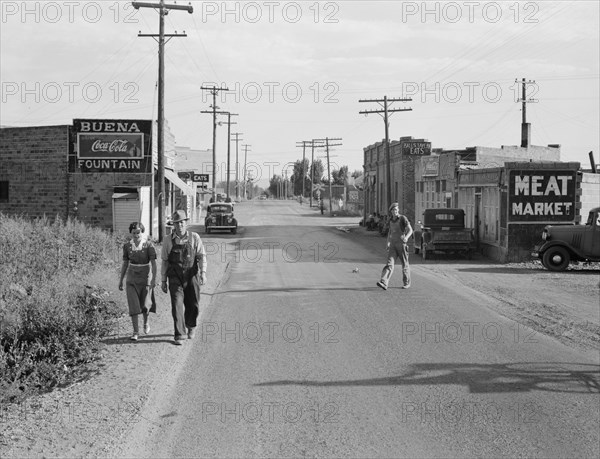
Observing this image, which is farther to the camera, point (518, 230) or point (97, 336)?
point (518, 230)

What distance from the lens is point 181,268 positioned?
10.8 meters

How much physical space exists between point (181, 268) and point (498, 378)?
4593mm

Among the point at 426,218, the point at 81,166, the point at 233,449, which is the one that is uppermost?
the point at 81,166

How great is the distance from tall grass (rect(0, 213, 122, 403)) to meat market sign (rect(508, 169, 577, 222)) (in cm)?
1455

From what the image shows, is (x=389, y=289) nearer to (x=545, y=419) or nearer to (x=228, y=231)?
(x=545, y=419)

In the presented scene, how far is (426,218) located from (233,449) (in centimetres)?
2344

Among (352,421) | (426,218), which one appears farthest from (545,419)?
(426,218)

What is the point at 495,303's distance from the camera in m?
15.9

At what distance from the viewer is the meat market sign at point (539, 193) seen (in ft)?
87.8

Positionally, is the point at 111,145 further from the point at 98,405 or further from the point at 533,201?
the point at 98,405

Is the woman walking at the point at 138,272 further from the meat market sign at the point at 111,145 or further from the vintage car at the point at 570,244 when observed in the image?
the meat market sign at the point at 111,145

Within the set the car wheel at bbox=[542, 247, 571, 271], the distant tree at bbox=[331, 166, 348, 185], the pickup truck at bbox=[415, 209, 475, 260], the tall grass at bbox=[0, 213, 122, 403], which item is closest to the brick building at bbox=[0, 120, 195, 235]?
the pickup truck at bbox=[415, 209, 475, 260]

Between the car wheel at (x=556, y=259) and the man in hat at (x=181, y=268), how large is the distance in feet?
53.1

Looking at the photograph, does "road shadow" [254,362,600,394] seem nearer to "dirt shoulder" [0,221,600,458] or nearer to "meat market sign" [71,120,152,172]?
"dirt shoulder" [0,221,600,458]
